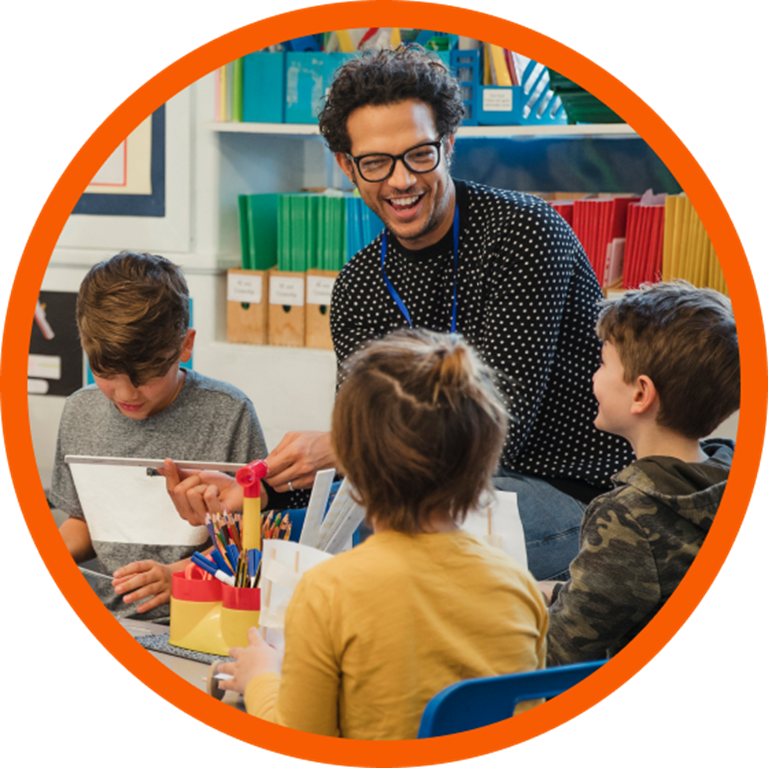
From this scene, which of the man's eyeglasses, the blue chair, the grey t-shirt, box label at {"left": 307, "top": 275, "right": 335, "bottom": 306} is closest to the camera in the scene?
the blue chair

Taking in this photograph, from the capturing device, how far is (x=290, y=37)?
0.96 m

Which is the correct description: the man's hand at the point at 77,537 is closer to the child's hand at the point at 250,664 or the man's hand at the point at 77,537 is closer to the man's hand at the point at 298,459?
the man's hand at the point at 298,459

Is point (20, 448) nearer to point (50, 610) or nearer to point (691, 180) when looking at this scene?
point (50, 610)

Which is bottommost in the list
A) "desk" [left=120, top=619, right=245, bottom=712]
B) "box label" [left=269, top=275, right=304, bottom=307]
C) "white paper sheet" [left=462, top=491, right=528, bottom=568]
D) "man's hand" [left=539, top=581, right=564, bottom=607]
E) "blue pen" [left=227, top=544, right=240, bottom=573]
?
"desk" [left=120, top=619, right=245, bottom=712]

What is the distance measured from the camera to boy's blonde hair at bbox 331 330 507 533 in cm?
74

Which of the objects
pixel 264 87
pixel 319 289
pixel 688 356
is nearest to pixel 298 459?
pixel 688 356

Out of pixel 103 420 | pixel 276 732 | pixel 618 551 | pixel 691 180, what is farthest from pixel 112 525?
pixel 691 180

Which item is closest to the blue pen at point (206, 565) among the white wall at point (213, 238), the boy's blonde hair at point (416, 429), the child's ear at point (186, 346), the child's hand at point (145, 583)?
the child's hand at point (145, 583)

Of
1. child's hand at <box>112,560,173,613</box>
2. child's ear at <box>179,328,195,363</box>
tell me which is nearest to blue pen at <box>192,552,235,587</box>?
child's hand at <box>112,560,173,613</box>

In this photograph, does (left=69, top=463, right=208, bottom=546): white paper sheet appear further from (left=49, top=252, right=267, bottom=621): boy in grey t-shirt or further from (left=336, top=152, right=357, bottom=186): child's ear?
(left=336, top=152, right=357, bottom=186): child's ear

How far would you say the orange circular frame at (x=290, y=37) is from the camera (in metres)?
0.89

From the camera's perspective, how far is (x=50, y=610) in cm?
98

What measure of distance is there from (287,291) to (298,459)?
0.81 m

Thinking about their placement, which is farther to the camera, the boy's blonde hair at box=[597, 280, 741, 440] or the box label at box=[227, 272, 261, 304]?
the box label at box=[227, 272, 261, 304]
